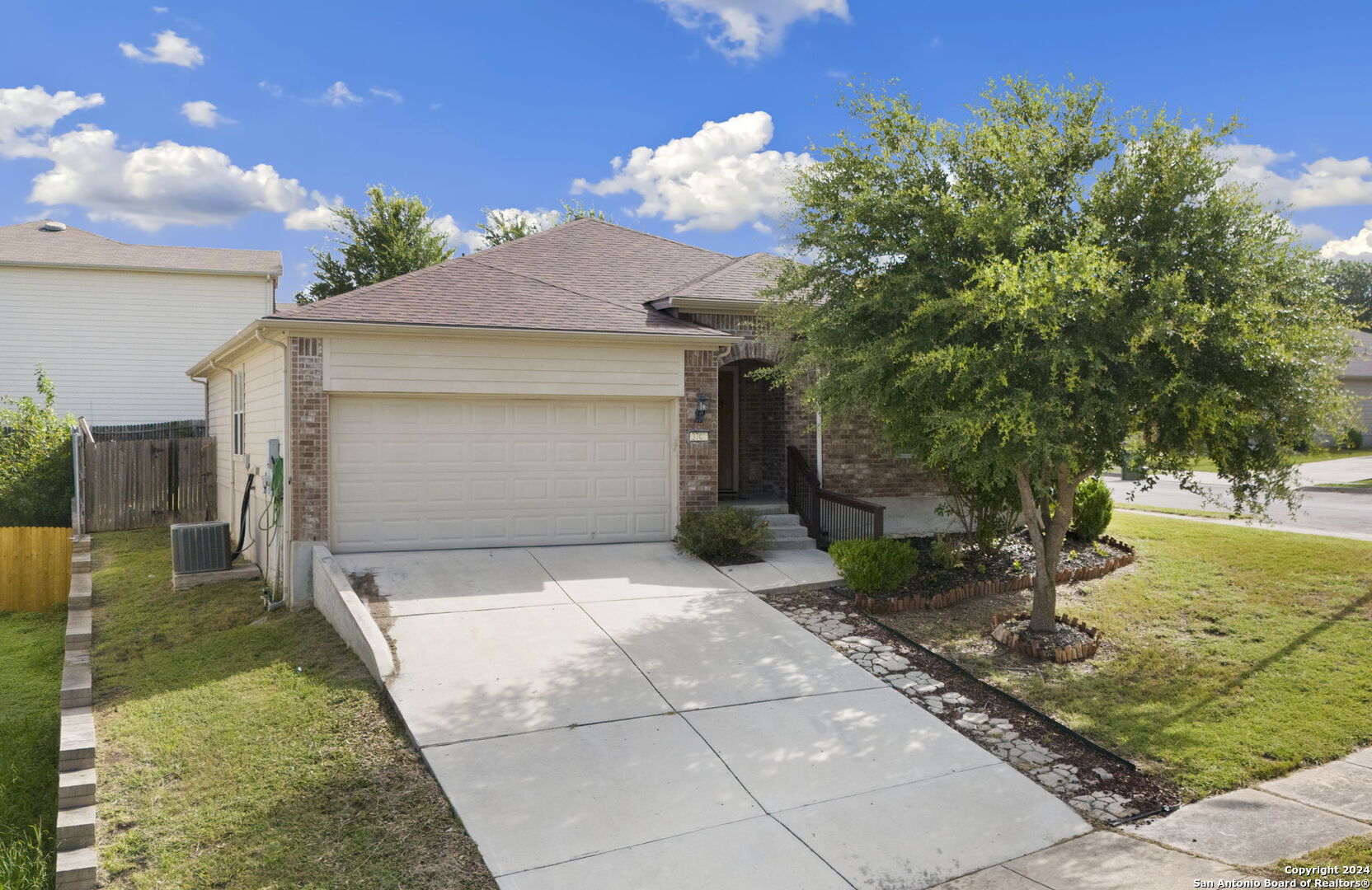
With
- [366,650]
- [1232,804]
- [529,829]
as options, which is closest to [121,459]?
[366,650]

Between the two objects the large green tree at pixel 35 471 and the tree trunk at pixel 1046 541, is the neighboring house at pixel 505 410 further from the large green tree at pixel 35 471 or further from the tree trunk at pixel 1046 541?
the large green tree at pixel 35 471

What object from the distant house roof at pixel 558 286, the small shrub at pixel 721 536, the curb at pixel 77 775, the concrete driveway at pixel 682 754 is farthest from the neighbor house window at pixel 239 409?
the small shrub at pixel 721 536

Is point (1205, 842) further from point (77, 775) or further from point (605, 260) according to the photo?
point (605, 260)

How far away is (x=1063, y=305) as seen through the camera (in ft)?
22.1

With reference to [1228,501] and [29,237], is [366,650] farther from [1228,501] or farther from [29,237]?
[29,237]

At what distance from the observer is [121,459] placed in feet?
55.0

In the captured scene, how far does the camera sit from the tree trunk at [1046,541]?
8625 millimetres

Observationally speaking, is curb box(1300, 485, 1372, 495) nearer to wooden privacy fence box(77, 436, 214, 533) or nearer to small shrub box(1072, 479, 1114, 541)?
small shrub box(1072, 479, 1114, 541)

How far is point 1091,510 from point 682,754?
8.75m

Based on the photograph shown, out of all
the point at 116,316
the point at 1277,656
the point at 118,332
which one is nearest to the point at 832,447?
the point at 1277,656

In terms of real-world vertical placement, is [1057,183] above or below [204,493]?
above

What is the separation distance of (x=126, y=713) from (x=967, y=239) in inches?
332

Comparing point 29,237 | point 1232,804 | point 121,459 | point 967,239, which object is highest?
point 29,237

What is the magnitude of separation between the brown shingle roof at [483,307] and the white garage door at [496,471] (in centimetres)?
105
